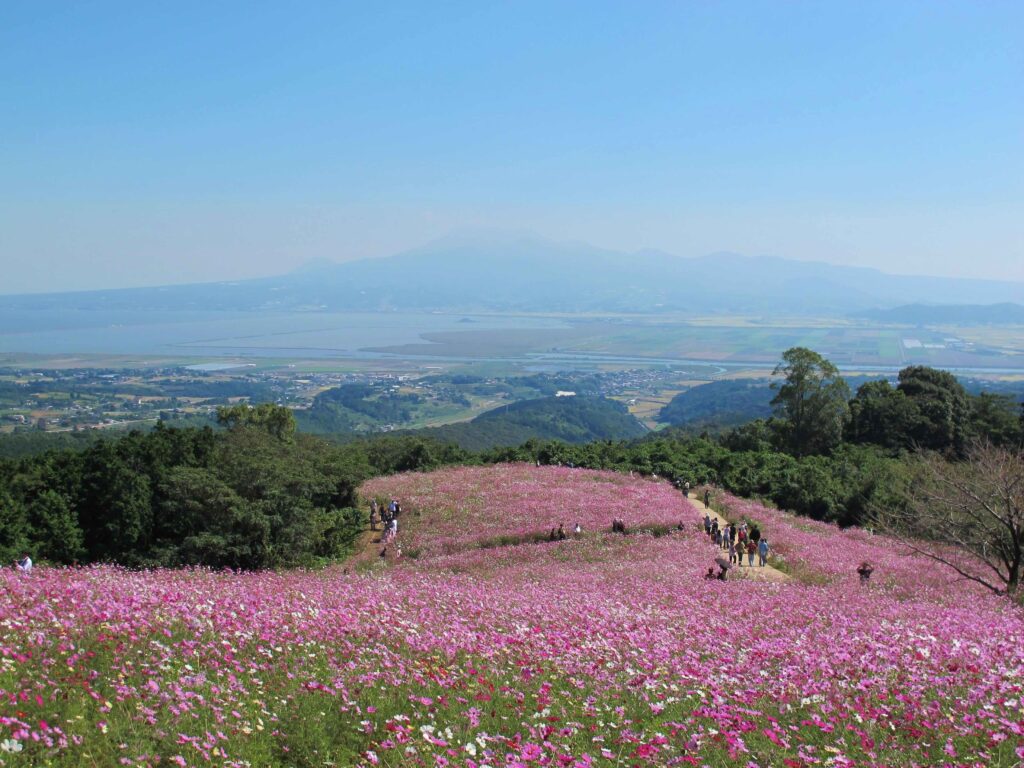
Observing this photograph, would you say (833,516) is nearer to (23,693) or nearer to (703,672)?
(703,672)

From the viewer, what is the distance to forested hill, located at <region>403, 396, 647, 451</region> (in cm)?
8882

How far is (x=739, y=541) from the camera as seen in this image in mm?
23766

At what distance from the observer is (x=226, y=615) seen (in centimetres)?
989

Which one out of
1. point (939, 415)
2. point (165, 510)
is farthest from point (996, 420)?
point (165, 510)

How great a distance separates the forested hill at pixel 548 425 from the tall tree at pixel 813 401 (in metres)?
35.6

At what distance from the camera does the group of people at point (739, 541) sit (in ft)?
73.8

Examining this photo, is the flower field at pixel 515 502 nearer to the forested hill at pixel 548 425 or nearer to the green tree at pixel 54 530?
the green tree at pixel 54 530

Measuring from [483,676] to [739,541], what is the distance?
1708 centimetres

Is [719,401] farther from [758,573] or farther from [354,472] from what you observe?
[758,573]

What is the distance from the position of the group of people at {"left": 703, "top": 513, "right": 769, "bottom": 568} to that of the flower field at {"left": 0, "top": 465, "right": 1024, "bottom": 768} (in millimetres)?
6692

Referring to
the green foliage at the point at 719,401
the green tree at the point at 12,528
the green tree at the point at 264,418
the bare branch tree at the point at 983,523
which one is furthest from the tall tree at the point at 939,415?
the green foliage at the point at 719,401

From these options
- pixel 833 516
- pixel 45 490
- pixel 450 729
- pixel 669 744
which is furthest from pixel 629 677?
pixel 833 516

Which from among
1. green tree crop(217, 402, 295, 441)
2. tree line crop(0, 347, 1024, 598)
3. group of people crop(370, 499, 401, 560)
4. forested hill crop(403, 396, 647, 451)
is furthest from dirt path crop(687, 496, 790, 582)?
forested hill crop(403, 396, 647, 451)

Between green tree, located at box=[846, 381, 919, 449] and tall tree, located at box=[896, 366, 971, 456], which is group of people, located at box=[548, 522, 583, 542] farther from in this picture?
green tree, located at box=[846, 381, 919, 449]
